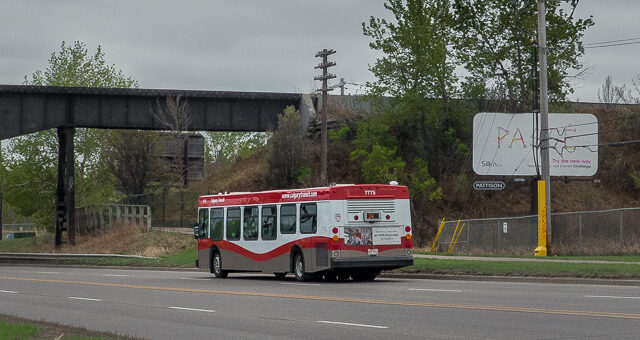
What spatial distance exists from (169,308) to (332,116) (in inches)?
2129

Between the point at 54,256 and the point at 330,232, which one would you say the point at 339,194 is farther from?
the point at 54,256

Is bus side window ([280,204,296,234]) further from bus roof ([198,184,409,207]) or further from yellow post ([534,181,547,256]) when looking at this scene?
yellow post ([534,181,547,256])

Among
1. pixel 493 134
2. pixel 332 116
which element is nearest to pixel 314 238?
pixel 493 134

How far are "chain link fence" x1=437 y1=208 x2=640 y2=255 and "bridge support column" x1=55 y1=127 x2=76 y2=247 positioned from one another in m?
24.8

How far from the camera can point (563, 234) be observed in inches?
1585

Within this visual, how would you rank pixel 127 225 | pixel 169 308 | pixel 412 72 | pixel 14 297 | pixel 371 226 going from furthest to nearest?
pixel 412 72 < pixel 127 225 < pixel 371 226 < pixel 14 297 < pixel 169 308

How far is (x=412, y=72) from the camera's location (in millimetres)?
60750

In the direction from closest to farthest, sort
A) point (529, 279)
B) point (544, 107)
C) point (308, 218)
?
point (529, 279)
point (308, 218)
point (544, 107)

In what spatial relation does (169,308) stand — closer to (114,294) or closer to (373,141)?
(114,294)

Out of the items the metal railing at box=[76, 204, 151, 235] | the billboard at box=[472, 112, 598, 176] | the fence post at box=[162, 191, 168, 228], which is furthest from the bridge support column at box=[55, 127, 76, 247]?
the billboard at box=[472, 112, 598, 176]

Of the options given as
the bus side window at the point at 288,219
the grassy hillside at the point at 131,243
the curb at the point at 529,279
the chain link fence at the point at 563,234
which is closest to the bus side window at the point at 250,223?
the bus side window at the point at 288,219

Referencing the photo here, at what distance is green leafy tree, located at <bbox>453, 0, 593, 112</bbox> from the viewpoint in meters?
57.9

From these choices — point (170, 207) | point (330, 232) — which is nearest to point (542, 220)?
point (330, 232)

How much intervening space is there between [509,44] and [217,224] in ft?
110
